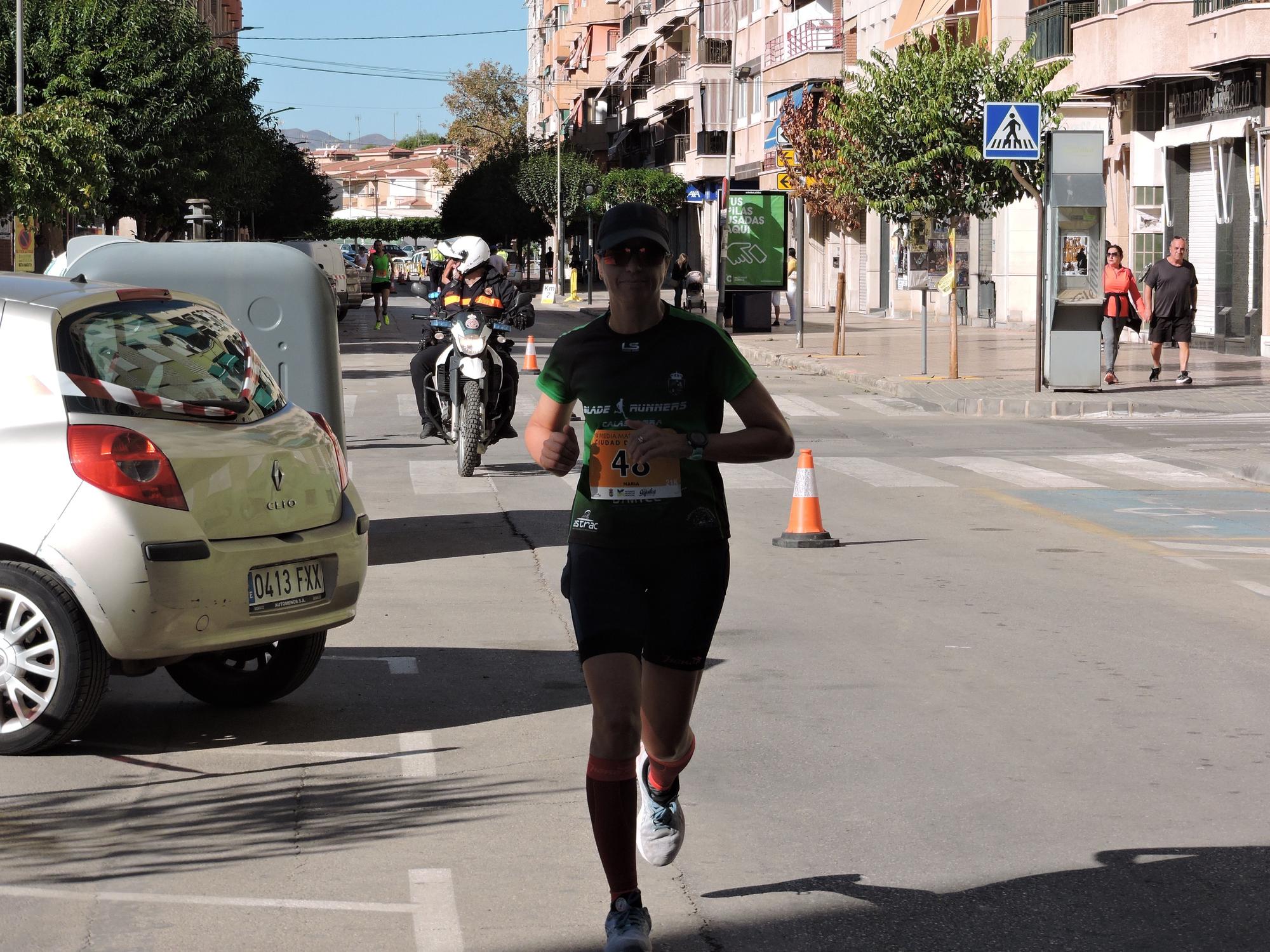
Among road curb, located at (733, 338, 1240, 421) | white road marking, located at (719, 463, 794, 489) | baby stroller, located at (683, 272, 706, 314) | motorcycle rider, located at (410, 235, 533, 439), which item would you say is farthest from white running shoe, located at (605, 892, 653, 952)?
baby stroller, located at (683, 272, 706, 314)

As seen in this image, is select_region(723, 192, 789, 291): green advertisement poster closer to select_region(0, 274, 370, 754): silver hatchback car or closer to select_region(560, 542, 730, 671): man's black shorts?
select_region(0, 274, 370, 754): silver hatchback car

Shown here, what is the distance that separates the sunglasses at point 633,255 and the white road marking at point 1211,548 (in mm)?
7517

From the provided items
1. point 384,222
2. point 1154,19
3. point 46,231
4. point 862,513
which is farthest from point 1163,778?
point 384,222

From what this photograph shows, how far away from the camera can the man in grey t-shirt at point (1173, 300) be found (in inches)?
953

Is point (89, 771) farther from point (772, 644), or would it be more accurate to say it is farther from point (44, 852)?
point (772, 644)

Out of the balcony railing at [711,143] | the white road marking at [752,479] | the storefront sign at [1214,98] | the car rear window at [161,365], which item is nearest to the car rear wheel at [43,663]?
the car rear window at [161,365]

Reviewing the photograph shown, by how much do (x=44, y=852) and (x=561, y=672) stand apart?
9.50ft

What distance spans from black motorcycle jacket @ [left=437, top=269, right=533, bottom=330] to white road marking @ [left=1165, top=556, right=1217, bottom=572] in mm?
5842

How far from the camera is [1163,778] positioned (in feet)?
19.9

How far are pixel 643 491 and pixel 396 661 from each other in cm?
371

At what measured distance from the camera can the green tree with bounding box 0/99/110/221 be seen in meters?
28.5

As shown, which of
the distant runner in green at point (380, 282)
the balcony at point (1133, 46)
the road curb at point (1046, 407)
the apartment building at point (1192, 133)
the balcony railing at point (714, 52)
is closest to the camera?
the road curb at point (1046, 407)

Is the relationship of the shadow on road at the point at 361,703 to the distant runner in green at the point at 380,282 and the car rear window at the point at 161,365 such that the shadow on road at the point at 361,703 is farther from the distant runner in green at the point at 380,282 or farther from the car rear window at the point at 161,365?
the distant runner in green at the point at 380,282

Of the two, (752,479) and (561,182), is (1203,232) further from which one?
(561,182)
